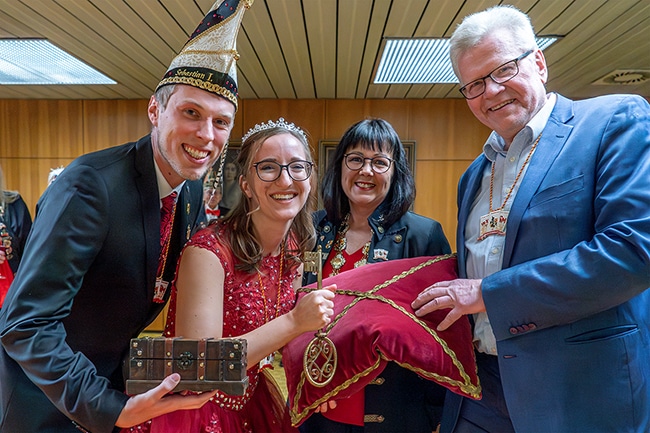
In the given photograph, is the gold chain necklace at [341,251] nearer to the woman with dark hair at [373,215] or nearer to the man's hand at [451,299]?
the woman with dark hair at [373,215]

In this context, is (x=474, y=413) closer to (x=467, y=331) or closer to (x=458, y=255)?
(x=467, y=331)

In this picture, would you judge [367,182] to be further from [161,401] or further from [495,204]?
[161,401]

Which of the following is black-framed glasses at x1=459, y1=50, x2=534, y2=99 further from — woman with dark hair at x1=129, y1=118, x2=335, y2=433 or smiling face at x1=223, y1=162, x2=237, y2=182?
smiling face at x1=223, y1=162, x2=237, y2=182

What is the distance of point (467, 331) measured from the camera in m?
1.36

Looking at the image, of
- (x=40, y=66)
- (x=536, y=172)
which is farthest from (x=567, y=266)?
(x=40, y=66)

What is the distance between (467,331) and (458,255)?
0.91 feet

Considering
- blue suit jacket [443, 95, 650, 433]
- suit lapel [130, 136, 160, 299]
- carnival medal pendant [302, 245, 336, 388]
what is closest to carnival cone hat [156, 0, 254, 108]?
suit lapel [130, 136, 160, 299]

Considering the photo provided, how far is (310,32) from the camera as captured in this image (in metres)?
3.94

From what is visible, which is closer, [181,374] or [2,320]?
[181,374]

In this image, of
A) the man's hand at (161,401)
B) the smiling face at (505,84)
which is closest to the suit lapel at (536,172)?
the smiling face at (505,84)

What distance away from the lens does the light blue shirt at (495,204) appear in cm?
138

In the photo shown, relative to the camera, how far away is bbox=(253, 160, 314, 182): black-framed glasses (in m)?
1.51

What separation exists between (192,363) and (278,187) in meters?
0.65

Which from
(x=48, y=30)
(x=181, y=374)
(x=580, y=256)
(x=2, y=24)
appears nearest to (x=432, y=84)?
(x=48, y=30)
